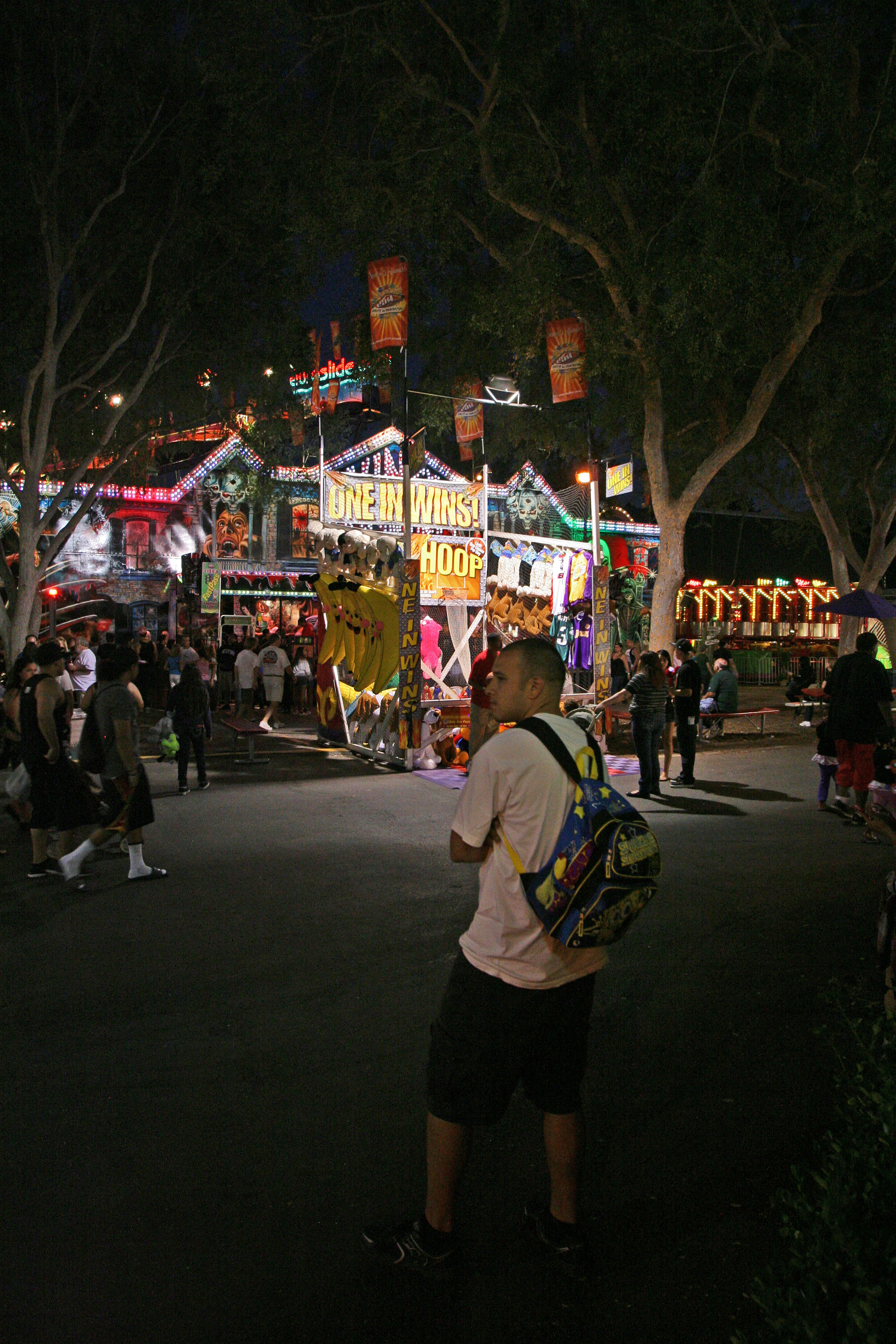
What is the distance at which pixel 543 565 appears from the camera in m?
14.9

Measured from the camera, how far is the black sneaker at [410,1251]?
2.79 m

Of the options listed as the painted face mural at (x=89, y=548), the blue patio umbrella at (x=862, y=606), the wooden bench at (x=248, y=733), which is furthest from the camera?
the painted face mural at (x=89, y=548)

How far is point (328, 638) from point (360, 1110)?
1261 cm

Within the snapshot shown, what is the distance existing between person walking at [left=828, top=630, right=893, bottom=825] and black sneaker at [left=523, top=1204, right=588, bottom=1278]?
6372 mm

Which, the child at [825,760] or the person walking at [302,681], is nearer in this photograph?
the child at [825,760]

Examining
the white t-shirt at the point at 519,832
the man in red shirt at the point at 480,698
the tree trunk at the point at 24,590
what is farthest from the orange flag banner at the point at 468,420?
the white t-shirt at the point at 519,832

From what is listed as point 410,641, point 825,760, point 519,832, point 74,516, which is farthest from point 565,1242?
point 74,516

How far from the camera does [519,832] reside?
9.18ft

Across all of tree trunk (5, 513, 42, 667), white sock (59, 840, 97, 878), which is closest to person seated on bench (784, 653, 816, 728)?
white sock (59, 840, 97, 878)

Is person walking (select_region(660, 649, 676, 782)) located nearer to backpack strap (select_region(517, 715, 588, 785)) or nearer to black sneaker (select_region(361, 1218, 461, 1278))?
backpack strap (select_region(517, 715, 588, 785))

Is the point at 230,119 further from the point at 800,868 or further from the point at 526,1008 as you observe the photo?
the point at 526,1008

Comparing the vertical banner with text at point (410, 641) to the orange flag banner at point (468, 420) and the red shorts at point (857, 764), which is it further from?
the red shorts at point (857, 764)

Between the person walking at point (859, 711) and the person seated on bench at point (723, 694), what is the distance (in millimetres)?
7915

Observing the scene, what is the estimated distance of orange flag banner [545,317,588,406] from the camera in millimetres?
15375
